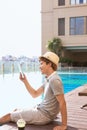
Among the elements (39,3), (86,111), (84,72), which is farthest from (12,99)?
(39,3)

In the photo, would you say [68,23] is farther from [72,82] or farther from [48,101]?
[48,101]

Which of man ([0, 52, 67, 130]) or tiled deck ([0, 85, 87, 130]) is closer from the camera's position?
man ([0, 52, 67, 130])

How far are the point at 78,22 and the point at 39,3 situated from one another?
4.51m

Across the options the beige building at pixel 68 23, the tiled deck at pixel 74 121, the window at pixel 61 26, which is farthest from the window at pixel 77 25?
the tiled deck at pixel 74 121

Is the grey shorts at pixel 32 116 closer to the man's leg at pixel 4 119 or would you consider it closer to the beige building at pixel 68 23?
the man's leg at pixel 4 119

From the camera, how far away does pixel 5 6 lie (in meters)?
10.6

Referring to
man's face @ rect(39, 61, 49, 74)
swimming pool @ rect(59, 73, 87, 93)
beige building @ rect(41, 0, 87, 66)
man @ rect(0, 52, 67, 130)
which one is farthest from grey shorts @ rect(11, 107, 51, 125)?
beige building @ rect(41, 0, 87, 66)

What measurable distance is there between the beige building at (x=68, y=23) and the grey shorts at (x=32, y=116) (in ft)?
71.3

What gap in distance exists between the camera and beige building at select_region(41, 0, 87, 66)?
80.5 feet

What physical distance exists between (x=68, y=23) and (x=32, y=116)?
72.6ft

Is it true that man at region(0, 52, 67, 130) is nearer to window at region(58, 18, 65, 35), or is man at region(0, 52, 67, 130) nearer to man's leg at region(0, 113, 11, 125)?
man's leg at region(0, 113, 11, 125)

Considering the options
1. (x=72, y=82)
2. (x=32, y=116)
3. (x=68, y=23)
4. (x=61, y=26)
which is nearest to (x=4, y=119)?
(x=32, y=116)

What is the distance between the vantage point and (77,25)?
24.8 meters

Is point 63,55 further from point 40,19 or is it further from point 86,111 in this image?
point 86,111
